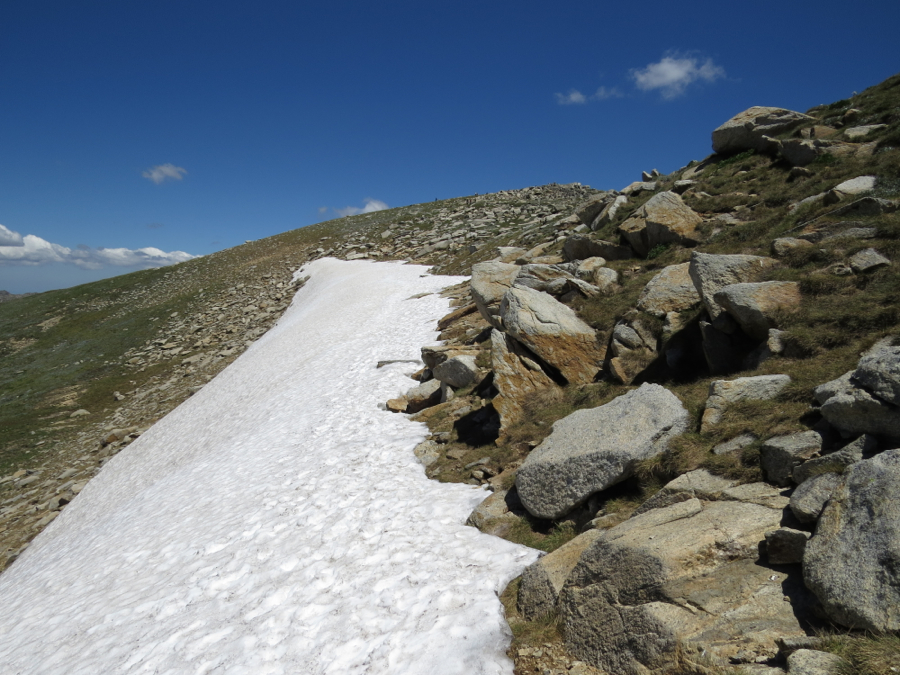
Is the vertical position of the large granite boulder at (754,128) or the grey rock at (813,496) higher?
the large granite boulder at (754,128)

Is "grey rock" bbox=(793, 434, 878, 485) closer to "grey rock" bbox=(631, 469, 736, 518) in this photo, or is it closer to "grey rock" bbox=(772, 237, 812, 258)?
"grey rock" bbox=(631, 469, 736, 518)

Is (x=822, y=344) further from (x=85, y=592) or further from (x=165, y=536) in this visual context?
(x=85, y=592)

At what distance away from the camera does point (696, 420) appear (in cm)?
832

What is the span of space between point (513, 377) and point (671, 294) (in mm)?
5063

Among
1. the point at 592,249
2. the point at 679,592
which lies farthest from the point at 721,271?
the point at 592,249

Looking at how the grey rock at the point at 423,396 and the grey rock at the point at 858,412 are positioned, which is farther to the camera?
the grey rock at the point at 423,396

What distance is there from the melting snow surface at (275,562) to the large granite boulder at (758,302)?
6.86m

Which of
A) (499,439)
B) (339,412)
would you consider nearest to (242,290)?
(339,412)

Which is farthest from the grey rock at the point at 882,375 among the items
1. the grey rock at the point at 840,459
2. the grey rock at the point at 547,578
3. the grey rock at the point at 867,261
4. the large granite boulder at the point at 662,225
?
the large granite boulder at the point at 662,225

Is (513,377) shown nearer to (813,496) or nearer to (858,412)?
(858,412)

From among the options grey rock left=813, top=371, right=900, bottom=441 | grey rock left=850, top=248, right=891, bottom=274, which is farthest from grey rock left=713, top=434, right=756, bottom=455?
grey rock left=850, top=248, right=891, bottom=274

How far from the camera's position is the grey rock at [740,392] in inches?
312

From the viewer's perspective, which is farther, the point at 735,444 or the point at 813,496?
the point at 735,444

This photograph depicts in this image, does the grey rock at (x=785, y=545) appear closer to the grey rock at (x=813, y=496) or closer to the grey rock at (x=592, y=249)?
the grey rock at (x=813, y=496)
